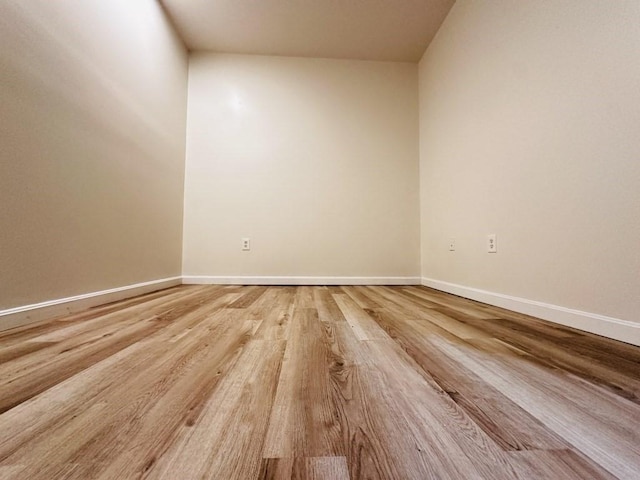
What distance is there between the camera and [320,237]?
283 cm

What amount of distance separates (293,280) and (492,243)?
5.42 feet

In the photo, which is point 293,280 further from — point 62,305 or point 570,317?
point 570,317

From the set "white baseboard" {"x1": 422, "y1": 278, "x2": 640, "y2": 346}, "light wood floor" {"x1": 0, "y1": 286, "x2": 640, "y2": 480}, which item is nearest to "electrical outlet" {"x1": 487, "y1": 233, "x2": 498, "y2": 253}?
"white baseboard" {"x1": 422, "y1": 278, "x2": 640, "y2": 346}

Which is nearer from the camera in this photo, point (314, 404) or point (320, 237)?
point (314, 404)

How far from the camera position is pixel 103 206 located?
1.62 m

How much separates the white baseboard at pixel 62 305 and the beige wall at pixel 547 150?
2.17 metres

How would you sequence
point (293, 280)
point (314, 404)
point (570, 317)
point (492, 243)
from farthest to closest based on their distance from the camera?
1. point (293, 280)
2. point (492, 243)
3. point (570, 317)
4. point (314, 404)

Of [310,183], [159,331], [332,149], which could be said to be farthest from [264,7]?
[159,331]

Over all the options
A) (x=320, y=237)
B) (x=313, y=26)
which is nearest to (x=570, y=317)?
(x=320, y=237)

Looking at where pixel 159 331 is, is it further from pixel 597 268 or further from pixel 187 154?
pixel 187 154

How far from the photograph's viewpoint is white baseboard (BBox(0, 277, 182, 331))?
110 cm

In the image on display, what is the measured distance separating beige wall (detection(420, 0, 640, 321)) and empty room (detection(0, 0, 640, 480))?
0.01 meters

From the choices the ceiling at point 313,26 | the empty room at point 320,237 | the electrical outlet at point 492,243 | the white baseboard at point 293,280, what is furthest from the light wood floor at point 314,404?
the ceiling at point 313,26

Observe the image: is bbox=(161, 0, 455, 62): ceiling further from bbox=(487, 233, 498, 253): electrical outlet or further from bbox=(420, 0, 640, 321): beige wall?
bbox=(487, 233, 498, 253): electrical outlet
